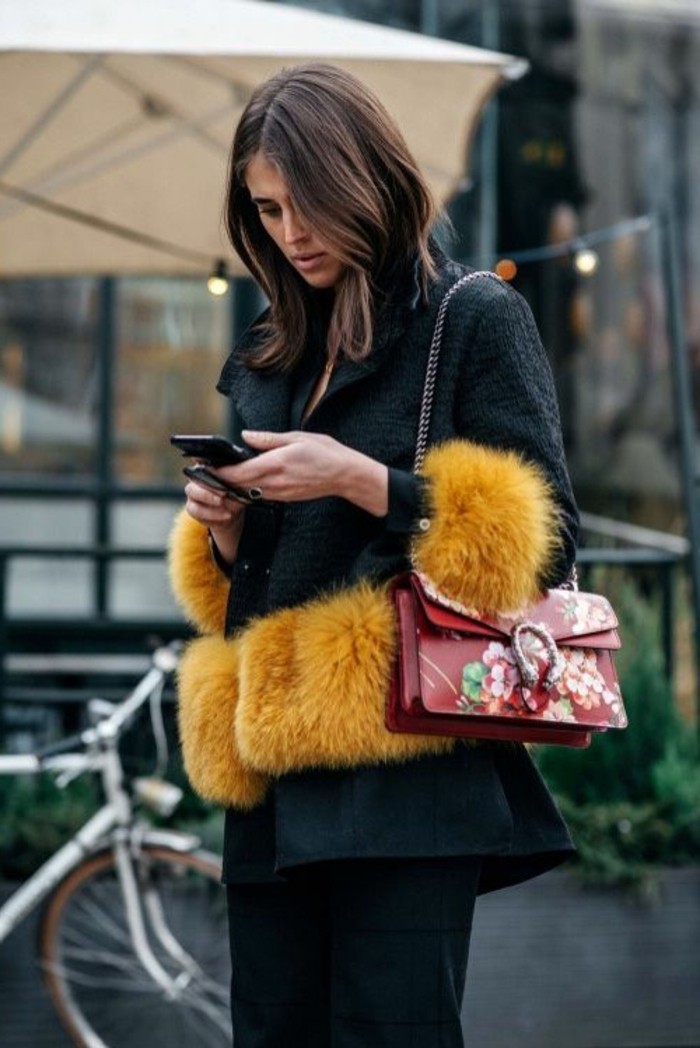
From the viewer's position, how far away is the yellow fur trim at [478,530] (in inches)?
91.5

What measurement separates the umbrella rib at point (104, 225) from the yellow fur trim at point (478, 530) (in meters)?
3.24

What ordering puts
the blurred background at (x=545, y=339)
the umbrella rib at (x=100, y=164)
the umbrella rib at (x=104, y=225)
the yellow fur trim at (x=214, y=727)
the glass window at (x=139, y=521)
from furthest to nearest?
the glass window at (x=139, y=521) < the blurred background at (x=545, y=339) < the umbrella rib at (x=104, y=225) < the umbrella rib at (x=100, y=164) < the yellow fur trim at (x=214, y=727)

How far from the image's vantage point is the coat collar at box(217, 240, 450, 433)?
2396 millimetres

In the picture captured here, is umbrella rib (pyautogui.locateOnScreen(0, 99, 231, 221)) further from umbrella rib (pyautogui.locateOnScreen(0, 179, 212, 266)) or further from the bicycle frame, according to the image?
the bicycle frame

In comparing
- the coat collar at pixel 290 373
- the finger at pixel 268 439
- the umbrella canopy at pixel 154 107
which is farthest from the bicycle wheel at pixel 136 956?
the finger at pixel 268 439

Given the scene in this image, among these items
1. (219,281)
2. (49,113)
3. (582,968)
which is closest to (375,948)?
(582,968)

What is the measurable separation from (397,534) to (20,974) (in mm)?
2711

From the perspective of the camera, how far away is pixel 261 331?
8.84 feet

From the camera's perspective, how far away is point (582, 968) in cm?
488

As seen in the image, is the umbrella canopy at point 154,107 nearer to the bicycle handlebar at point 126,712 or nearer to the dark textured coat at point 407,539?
the bicycle handlebar at point 126,712

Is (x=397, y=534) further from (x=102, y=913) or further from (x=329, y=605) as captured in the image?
(x=102, y=913)

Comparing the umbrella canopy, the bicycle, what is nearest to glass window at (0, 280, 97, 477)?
the umbrella canopy

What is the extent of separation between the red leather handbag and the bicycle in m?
2.14

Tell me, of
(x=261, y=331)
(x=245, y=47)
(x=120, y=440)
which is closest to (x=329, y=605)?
(x=261, y=331)
